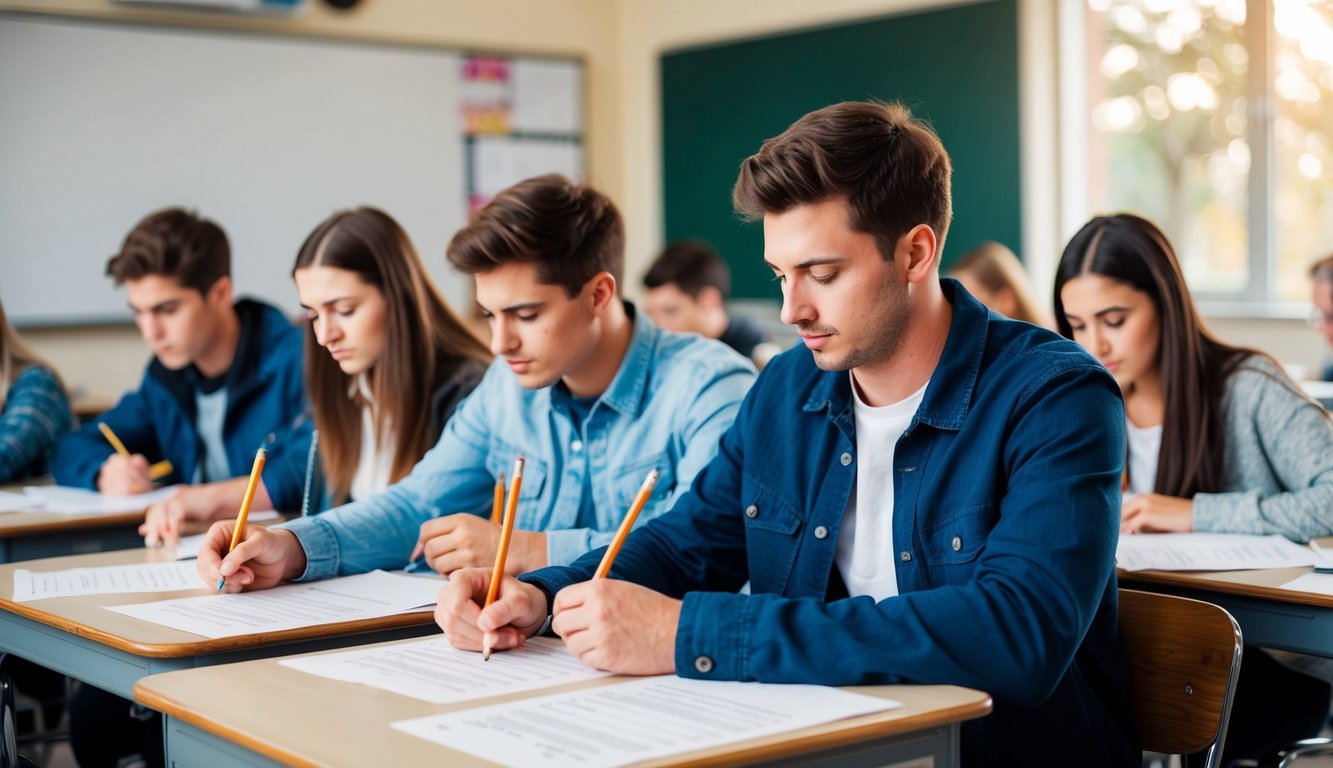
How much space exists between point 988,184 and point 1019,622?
4.57 meters

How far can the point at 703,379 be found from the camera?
2289 mm

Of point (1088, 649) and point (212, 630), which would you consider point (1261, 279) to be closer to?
point (1088, 649)

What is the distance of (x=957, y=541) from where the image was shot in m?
1.60

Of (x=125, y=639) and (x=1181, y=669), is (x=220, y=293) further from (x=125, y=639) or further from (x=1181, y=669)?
(x=1181, y=669)

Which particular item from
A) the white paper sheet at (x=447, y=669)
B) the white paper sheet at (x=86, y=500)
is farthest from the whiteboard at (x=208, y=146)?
the white paper sheet at (x=447, y=669)

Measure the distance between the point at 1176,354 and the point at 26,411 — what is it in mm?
2650

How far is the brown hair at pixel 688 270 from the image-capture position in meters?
5.17

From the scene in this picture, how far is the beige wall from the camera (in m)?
5.57

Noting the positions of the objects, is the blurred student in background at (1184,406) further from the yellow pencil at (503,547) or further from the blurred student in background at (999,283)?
the blurred student in background at (999,283)

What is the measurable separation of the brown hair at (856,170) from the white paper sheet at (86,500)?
1.75 metres

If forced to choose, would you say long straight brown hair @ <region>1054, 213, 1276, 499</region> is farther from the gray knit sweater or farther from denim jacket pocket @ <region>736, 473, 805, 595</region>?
denim jacket pocket @ <region>736, 473, 805, 595</region>

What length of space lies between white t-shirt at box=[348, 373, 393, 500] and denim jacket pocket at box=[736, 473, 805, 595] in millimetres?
1093

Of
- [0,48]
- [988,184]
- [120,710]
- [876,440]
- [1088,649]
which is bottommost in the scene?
[120,710]

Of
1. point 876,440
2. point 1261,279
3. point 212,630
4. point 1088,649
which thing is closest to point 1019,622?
point 1088,649
